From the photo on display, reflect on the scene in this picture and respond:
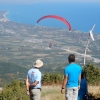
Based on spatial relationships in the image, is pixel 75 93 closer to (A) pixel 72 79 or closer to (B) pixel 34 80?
(A) pixel 72 79

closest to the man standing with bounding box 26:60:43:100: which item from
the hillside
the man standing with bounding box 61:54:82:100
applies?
the man standing with bounding box 61:54:82:100

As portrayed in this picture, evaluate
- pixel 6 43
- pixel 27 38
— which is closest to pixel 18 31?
pixel 27 38

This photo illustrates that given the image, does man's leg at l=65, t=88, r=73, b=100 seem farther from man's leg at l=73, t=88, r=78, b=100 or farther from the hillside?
the hillside

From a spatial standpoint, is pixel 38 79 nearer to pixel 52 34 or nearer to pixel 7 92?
pixel 7 92

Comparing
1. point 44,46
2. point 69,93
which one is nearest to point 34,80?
point 69,93

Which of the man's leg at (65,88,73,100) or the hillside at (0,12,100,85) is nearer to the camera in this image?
the man's leg at (65,88,73,100)
